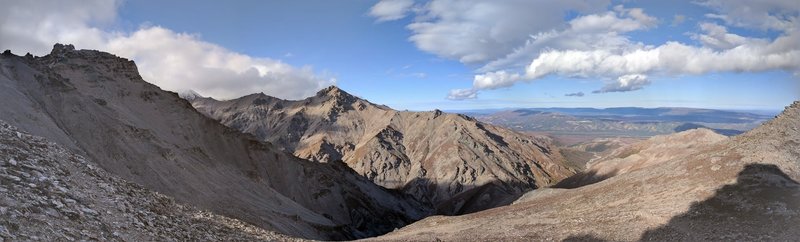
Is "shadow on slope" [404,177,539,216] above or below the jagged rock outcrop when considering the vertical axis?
below

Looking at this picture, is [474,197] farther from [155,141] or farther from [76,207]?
[76,207]

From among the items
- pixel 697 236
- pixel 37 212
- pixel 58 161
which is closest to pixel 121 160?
pixel 58 161

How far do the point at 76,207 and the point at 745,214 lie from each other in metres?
35.5

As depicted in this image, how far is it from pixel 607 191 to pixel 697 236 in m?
15.1

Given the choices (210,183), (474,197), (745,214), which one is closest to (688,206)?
(745,214)

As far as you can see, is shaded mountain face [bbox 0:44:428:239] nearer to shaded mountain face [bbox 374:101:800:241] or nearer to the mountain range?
the mountain range

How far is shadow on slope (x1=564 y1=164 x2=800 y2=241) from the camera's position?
2747cm

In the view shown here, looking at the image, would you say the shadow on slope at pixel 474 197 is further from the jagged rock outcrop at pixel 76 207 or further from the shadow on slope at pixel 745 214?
the jagged rock outcrop at pixel 76 207

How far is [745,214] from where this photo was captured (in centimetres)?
3008

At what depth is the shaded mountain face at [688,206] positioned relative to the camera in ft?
96.1

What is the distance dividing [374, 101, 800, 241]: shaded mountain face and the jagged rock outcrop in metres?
17.9

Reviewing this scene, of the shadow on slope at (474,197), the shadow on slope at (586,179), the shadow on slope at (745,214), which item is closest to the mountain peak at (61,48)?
the shadow on slope at (745,214)

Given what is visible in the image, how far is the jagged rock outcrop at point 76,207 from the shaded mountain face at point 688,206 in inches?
705

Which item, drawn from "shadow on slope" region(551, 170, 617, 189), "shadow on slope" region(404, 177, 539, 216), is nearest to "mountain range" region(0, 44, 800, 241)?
"shadow on slope" region(551, 170, 617, 189)
